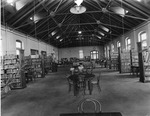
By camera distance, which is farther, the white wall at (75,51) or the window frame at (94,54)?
the window frame at (94,54)

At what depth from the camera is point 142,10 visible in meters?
7.38

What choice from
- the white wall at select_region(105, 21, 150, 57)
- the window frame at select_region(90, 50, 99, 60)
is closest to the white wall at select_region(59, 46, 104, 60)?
the window frame at select_region(90, 50, 99, 60)

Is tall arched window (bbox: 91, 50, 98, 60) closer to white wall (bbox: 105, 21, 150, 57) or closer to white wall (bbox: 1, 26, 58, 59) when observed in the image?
white wall (bbox: 105, 21, 150, 57)

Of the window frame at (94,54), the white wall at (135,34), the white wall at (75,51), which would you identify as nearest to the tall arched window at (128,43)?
the white wall at (135,34)

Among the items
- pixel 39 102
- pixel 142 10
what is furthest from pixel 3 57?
pixel 142 10

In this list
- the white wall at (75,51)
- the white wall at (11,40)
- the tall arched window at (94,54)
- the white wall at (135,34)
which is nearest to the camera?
the white wall at (11,40)

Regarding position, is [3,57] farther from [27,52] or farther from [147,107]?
[147,107]

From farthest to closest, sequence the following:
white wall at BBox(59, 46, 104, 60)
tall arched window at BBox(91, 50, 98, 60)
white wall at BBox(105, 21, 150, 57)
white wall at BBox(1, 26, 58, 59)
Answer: tall arched window at BBox(91, 50, 98, 60) → white wall at BBox(59, 46, 104, 60) → white wall at BBox(105, 21, 150, 57) → white wall at BBox(1, 26, 58, 59)

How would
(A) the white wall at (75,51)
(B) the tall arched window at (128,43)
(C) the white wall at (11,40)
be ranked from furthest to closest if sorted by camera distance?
(A) the white wall at (75,51), (B) the tall arched window at (128,43), (C) the white wall at (11,40)

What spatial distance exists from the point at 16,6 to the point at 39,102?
5.40 metres

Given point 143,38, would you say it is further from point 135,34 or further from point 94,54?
point 94,54

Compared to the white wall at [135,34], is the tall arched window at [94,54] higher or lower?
lower

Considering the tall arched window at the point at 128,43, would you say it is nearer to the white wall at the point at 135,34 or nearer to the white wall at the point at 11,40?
the white wall at the point at 135,34

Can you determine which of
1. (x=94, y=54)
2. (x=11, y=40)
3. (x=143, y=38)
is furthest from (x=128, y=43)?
(x=94, y=54)
